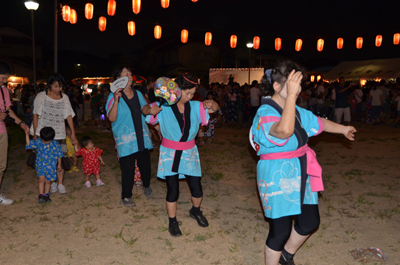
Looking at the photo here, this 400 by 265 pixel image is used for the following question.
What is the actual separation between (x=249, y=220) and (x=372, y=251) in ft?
4.83

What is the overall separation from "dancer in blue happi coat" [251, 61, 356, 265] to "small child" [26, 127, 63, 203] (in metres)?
3.41

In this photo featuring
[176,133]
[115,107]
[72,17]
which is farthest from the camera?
[72,17]

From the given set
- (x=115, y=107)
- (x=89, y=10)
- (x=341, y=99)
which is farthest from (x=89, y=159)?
(x=89, y=10)

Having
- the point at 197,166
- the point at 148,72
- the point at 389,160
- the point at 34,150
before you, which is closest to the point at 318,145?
the point at 389,160

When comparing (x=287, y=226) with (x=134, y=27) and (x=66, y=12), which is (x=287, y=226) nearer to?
(x=66, y=12)

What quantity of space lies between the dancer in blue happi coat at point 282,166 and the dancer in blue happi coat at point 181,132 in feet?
3.46

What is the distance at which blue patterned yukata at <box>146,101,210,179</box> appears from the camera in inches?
Answer: 142

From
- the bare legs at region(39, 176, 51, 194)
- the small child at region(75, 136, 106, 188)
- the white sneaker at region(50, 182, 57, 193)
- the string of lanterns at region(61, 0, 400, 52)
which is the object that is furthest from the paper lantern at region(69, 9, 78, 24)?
the bare legs at region(39, 176, 51, 194)

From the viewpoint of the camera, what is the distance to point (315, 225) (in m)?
2.70

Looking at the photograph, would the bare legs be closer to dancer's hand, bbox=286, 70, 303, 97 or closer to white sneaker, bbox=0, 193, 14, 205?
white sneaker, bbox=0, 193, 14, 205

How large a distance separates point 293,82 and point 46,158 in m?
4.00

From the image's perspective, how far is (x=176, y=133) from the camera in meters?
3.64

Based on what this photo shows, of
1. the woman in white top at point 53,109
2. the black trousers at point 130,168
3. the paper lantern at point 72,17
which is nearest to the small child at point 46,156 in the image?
the woman in white top at point 53,109

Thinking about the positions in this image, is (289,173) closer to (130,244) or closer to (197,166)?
(197,166)
